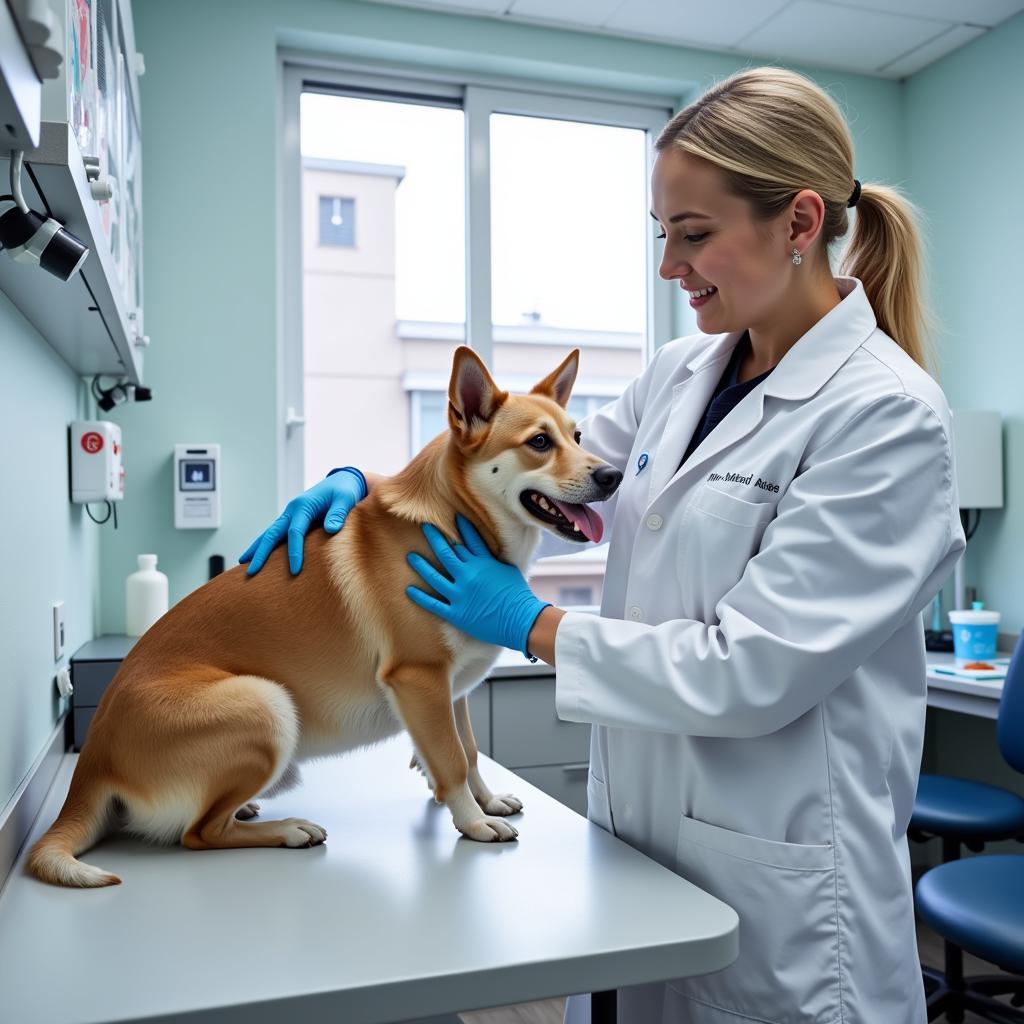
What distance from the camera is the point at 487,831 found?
1.11 metres

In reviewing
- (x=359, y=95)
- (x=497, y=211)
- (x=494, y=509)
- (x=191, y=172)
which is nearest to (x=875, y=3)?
(x=497, y=211)

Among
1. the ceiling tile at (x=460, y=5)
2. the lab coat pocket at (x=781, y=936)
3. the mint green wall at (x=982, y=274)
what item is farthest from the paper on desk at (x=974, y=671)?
the ceiling tile at (x=460, y=5)

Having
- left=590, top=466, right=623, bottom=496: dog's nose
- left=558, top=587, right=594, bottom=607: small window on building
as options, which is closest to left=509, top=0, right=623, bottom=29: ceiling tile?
left=590, top=466, right=623, bottom=496: dog's nose

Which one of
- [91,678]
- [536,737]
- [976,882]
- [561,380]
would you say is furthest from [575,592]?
[561,380]

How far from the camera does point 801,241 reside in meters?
1.17

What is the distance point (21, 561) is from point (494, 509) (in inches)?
25.5

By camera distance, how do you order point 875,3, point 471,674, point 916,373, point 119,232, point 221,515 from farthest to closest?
point 875,3 → point 221,515 → point 119,232 → point 471,674 → point 916,373

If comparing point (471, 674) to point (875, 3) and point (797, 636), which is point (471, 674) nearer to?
point (797, 636)

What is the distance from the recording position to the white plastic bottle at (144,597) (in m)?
2.48

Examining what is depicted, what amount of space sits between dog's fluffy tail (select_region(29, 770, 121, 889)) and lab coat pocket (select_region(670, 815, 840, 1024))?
685 mm

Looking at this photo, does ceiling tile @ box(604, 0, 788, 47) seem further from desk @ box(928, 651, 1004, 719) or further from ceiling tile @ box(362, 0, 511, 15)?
desk @ box(928, 651, 1004, 719)

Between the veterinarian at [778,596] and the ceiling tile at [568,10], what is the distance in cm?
215

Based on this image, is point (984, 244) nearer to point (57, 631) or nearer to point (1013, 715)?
point (1013, 715)

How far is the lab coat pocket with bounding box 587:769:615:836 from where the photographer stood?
4.13 feet
